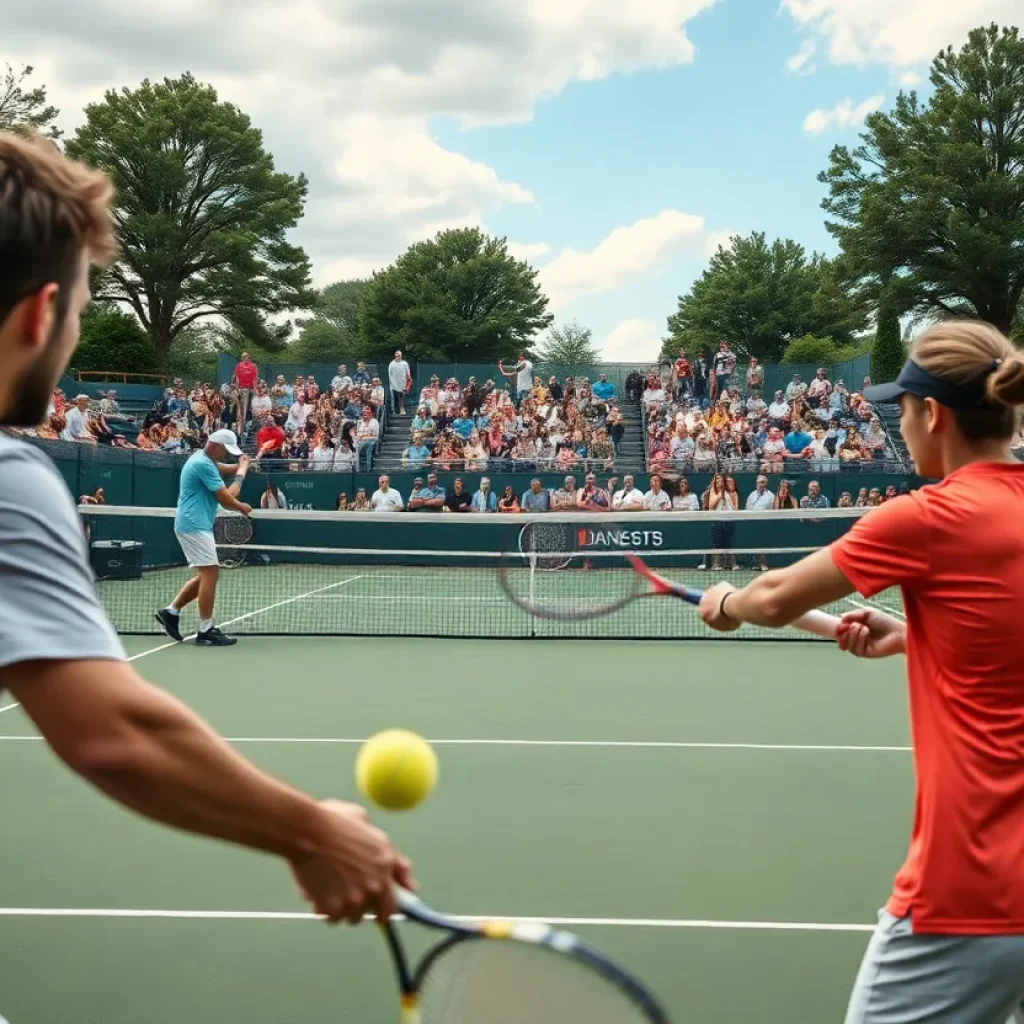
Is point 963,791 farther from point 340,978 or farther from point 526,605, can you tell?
point 526,605

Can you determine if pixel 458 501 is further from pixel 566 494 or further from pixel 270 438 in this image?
pixel 270 438

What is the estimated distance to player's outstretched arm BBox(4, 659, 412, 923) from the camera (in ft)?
4.26

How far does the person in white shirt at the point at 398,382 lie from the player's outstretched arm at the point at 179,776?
26.1m

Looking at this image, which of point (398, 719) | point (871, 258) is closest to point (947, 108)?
point (871, 258)

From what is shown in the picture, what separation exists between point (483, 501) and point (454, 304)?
4675cm

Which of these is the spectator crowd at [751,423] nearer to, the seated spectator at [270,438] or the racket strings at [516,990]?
the seated spectator at [270,438]

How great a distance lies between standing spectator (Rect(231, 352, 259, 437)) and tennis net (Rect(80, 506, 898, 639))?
17.5 ft

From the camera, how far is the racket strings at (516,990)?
5.08 ft

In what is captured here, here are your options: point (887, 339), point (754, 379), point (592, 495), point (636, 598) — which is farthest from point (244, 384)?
point (887, 339)

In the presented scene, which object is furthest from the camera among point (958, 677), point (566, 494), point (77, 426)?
point (566, 494)

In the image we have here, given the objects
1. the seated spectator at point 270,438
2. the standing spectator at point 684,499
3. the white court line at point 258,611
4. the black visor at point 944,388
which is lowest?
the white court line at point 258,611

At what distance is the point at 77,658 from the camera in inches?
51.3

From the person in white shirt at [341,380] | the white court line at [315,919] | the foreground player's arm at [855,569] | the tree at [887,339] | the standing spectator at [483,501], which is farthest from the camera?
the tree at [887,339]

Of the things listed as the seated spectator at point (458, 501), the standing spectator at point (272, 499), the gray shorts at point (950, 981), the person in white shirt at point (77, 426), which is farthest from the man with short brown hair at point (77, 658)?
the standing spectator at point (272, 499)
